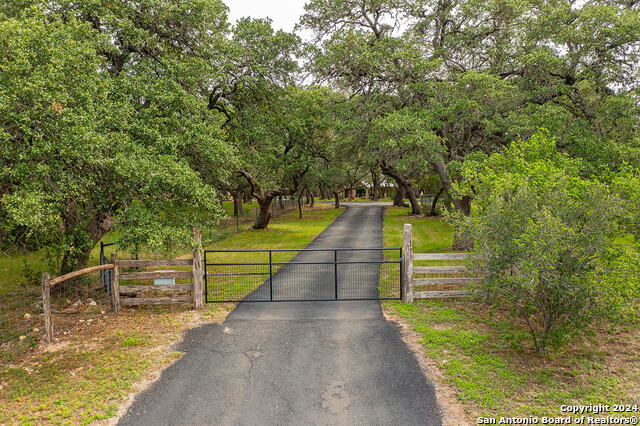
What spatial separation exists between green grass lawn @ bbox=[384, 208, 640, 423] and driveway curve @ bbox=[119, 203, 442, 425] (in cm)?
67

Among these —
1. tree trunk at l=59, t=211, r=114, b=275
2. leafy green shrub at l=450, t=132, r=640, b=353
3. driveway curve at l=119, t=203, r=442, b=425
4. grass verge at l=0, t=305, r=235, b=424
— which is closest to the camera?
driveway curve at l=119, t=203, r=442, b=425

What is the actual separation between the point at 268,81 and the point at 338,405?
15.8 m

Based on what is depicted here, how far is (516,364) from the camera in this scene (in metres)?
6.50

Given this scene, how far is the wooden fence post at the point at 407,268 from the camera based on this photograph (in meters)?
9.64

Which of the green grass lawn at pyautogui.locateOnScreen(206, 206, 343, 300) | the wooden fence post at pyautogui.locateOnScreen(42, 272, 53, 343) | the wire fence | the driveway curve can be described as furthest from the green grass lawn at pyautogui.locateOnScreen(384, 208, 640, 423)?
the wooden fence post at pyautogui.locateOnScreen(42, 272, 53, 343)

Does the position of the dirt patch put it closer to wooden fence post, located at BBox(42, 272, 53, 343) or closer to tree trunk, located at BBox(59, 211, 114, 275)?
wooden fence post, located at BBox(42, 272, 53, 343)

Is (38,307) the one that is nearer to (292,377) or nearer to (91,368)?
(91,368)

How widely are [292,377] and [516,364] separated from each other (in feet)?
13.6

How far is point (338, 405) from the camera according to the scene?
5.49 meters

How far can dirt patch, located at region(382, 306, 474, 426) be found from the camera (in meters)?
5.07

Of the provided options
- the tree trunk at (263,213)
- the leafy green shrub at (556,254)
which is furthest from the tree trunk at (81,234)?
the tree trunk at (263,213)

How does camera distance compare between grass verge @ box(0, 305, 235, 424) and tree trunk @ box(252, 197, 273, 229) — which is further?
tree trunk @ box(252, 197, 273, 229)

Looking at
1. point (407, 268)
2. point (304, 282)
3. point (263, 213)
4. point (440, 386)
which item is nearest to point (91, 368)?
point (440, 386)

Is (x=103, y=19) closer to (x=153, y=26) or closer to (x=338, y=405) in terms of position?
(x=153, y=26)
